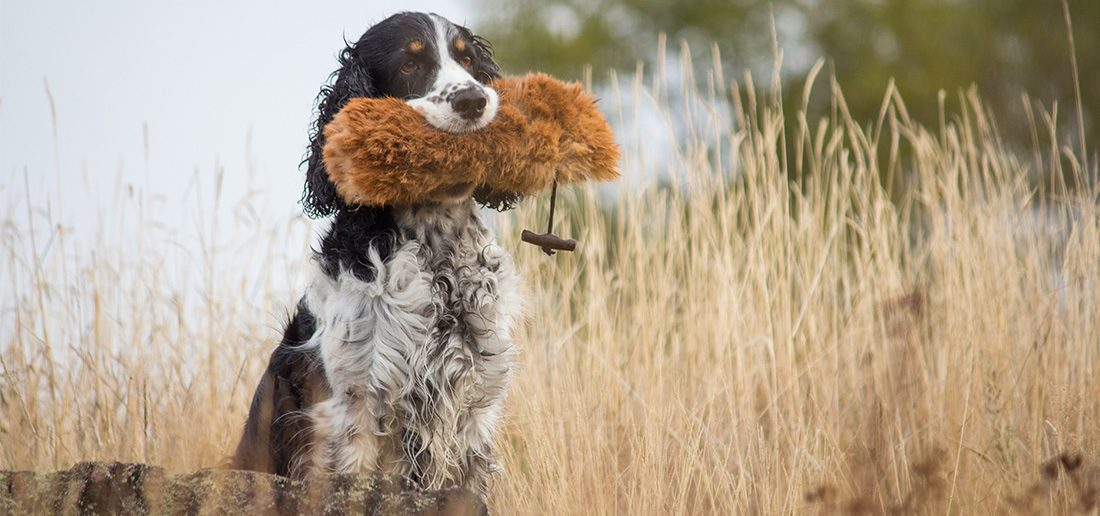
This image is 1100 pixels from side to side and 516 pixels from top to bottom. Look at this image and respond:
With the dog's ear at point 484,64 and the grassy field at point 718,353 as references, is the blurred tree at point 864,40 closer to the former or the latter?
the grassy field at point 718,353

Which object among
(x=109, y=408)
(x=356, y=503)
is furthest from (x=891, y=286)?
(x=109, y=408)

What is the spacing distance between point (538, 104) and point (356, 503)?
4.09 feet

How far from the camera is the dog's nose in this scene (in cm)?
300

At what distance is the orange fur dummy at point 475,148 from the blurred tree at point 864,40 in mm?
13137

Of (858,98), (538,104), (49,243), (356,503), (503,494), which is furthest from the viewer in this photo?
(858,98)

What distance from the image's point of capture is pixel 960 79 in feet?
53.7

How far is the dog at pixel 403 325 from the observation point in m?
3.16

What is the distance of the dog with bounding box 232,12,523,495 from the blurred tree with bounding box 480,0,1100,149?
1316cm

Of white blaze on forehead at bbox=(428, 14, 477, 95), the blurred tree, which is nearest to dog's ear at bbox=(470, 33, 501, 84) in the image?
white blaze on forehead at bbox=(428, 14, 477, 95)

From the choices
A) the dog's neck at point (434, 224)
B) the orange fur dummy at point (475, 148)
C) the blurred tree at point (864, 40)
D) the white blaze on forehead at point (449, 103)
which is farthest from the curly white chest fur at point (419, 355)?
the blurred tree at point (864, 40)

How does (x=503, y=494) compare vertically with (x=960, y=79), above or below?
below

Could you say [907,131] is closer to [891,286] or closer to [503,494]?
[891,286]

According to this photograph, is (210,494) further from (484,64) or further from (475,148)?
(484,64)

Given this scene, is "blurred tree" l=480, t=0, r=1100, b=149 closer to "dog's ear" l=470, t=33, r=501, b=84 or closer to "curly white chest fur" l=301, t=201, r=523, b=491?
"dog's ear" l=470, t=33, r=501, b=84
